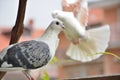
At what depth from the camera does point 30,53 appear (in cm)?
38

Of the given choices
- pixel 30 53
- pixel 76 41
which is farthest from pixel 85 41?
pixel 30 53

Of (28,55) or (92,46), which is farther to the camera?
(92,46)

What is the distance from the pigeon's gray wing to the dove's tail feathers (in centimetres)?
13

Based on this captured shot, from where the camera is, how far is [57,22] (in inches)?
16.3

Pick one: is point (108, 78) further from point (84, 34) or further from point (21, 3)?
point (21, 3)

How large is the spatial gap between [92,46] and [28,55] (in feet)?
0.57

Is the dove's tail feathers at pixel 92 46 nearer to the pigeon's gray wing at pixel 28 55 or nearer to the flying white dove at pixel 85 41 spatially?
the flying white dove at pixel 85 41

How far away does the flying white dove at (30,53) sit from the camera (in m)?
0.36

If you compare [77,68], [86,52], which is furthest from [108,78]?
[77,68]

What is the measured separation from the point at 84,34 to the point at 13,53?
0.52 feet

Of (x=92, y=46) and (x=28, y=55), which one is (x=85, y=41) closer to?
(x=92, y=46)

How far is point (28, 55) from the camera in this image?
37 cm

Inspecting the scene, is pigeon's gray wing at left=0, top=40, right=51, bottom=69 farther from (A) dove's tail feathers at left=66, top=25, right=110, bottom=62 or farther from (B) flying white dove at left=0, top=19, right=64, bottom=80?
(A) dove's tail feathers at left=66, top=25, right=110, bottom=62

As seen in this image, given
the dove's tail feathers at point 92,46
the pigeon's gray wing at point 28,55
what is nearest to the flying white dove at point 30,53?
the pigeon's gray wing at point 28,55
